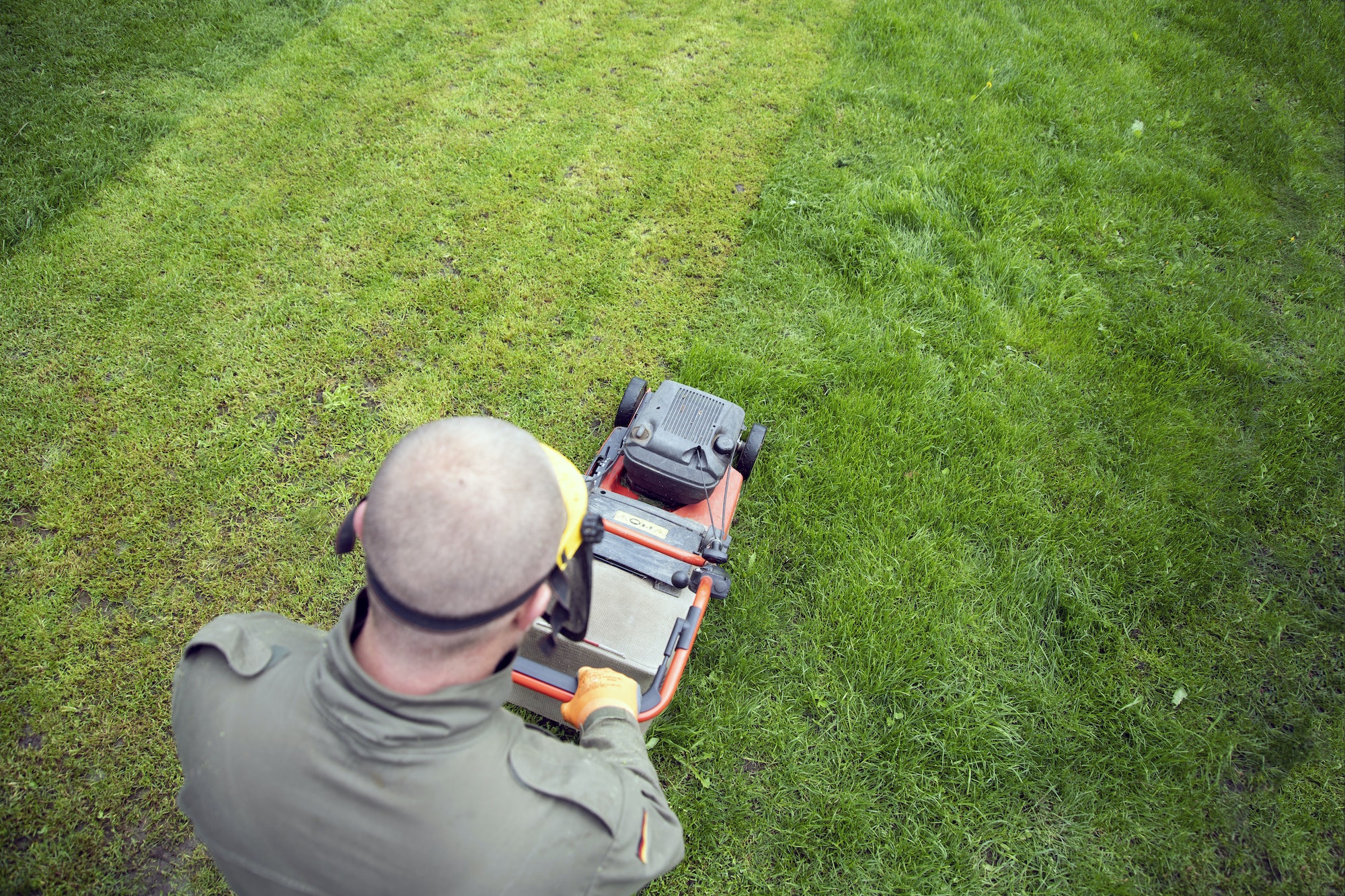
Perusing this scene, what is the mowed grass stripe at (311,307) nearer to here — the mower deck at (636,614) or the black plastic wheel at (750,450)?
the black plastic wheel at (750,450)

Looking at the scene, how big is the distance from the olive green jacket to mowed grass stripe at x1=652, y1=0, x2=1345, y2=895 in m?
1.38

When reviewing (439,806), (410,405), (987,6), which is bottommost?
(410,405)

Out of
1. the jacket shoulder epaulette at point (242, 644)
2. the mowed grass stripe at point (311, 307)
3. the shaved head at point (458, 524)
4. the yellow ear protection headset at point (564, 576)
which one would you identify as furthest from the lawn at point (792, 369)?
the shaved head at point (458, 524)

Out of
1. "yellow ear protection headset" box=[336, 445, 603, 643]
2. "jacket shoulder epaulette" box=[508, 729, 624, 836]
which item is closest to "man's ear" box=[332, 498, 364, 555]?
"yellow ear protection headset" box=[336, 445, 603, 643]

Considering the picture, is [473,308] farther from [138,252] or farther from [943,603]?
[943,603]

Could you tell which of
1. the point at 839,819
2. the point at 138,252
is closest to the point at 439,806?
the point at 839,819

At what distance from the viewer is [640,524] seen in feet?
9.30

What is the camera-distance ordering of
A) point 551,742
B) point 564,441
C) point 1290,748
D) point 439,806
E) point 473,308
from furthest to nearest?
point 473,308 < point 564,441 < point 1290,748 < point 551,742 < point 439,806

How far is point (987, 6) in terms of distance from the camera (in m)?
5.94

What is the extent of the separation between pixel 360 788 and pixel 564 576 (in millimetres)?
597

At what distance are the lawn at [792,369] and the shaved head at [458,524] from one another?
Answer: 179 centimetres

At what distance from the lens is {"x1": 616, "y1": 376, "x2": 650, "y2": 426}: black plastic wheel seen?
11.0 feet

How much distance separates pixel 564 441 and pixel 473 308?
3.48 feet

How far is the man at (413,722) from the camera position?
1.38 m
